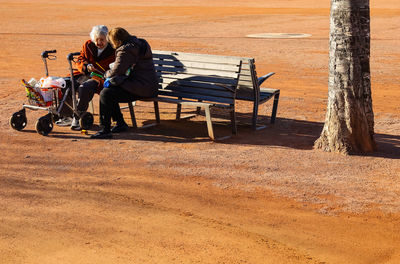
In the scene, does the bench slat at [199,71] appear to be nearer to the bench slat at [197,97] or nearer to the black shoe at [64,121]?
the bench slat at [197,97]

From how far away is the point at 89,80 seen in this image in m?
9.76

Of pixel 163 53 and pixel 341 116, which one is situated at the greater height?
pixel 163 53

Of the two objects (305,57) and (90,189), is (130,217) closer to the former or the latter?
(90,189)

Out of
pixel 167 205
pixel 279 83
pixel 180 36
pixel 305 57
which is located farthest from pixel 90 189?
pixel 180 36

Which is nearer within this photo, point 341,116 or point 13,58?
point 341,116

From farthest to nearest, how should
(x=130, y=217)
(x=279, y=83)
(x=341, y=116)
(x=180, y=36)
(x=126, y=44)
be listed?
(x=180, y=36) < (x=279, y=83) < (x=126, y=44) < (x=341, y=116) < (x=130, y=217)

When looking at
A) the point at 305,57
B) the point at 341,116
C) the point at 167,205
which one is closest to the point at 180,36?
the point at 305,57

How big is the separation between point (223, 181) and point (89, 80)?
3.19m

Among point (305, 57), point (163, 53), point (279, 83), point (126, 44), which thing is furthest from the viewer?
point (305, 57)

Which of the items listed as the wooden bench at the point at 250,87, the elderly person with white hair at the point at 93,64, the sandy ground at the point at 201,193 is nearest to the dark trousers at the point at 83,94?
the elderly person with white hair at the point at 93,64

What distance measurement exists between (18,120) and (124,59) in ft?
6.41

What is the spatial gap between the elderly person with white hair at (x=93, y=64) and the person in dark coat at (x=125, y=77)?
256 millimetres

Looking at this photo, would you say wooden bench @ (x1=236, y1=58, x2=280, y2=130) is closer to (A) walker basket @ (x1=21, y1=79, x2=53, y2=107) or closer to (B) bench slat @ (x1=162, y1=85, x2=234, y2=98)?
(B) bench slat @ (x1=162, y1=85, x2=234, y2=98)

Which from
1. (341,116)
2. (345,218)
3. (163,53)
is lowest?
(345,218)
